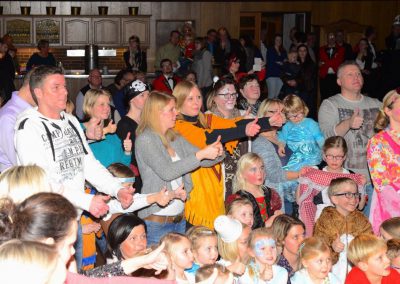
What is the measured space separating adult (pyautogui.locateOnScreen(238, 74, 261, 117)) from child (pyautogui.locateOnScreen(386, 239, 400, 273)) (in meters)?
2.31

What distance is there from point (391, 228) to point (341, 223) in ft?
1.64

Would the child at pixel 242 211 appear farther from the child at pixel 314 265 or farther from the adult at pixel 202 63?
the adult at pixel 202 63

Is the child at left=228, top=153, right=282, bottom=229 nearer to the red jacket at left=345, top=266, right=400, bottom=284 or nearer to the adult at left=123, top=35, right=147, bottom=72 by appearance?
the red jacket at left=345, top=266, right=400, bottom=284

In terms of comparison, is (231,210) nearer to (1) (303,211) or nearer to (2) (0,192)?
(1) (303,211)

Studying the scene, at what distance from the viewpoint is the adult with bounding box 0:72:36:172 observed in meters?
4.82

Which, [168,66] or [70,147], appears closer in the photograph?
[70,147]

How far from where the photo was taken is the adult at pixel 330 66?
43.9 ft

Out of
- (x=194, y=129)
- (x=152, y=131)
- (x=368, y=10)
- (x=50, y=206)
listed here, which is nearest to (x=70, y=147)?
(x=152, y=131)

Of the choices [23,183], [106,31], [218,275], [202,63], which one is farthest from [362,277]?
[106,31]

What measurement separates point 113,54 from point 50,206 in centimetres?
1364

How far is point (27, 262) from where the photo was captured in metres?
2.33

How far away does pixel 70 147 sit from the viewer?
439 centimetres

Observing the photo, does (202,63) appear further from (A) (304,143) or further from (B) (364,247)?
(B) (364,247)

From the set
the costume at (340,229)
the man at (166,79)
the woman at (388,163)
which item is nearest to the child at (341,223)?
the costume at (340,229)
